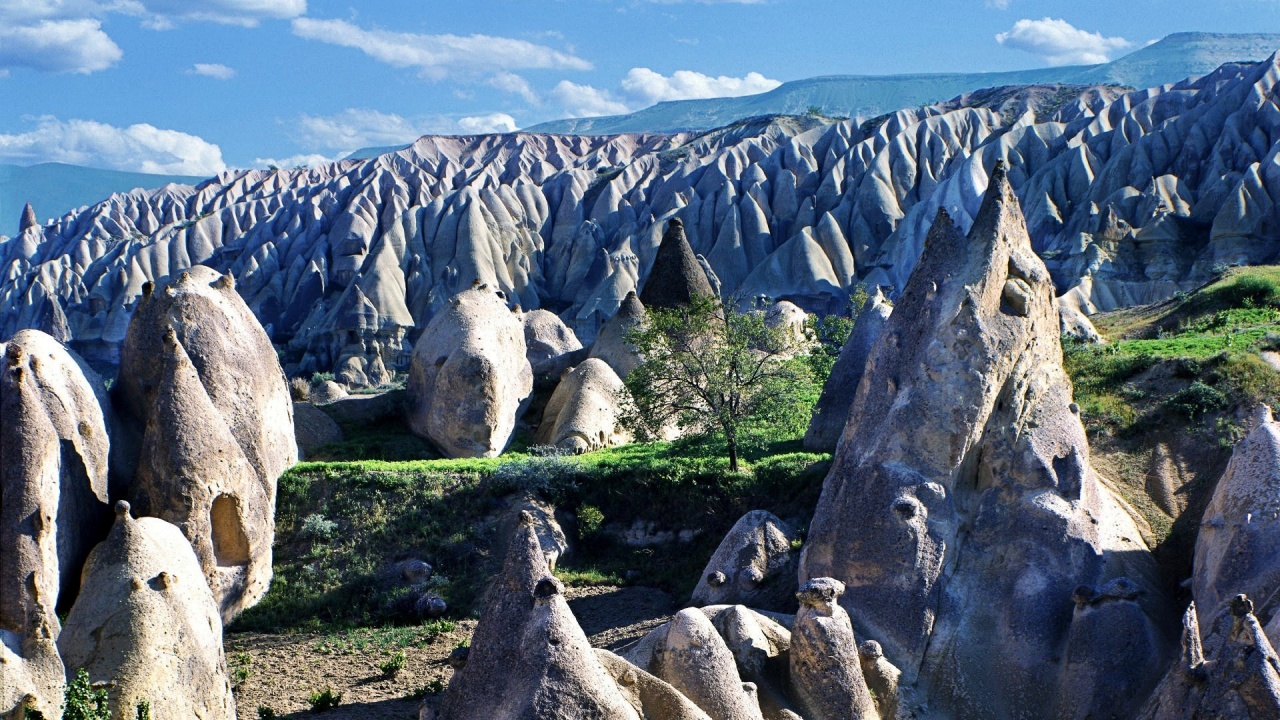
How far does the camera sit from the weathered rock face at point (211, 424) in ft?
53.4

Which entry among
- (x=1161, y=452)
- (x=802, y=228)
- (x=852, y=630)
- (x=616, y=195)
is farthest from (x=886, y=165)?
(x=852, y=630)

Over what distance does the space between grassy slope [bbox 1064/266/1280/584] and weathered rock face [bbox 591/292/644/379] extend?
9645mm

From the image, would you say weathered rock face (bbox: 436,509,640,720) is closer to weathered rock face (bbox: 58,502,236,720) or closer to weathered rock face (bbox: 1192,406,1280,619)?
weathered rock face (bbox: 58,502,236,720)

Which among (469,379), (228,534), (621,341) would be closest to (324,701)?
(228,534)

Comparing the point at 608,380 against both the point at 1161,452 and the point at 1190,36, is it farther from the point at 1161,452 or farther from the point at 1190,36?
the point at 1190,36

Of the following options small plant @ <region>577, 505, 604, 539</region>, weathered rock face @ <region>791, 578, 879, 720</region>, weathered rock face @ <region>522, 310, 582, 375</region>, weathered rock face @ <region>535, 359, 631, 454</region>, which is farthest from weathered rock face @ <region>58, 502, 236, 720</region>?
weathered rock face @ <region>522, 310, 582, 375</region>

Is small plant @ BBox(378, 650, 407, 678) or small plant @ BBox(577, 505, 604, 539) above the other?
small plant @ BBox(577, 505, 604, 539)

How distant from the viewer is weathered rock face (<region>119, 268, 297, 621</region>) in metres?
16.3

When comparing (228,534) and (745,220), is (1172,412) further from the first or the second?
(745,220)

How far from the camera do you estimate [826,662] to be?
12.1 meters

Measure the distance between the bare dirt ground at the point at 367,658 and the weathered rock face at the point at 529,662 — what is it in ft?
11.4

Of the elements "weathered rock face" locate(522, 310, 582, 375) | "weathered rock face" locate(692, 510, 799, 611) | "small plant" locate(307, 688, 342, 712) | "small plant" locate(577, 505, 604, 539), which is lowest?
"small plant" locate(307, 688, 342, 712)

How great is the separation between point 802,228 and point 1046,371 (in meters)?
55.8

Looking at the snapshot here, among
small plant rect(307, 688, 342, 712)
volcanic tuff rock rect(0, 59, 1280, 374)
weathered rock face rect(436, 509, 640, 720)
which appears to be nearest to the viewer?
weathered rock face rect(436, 509, 640, 720)
